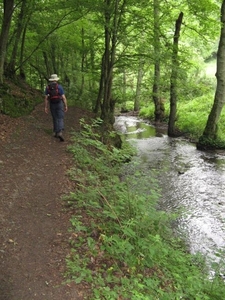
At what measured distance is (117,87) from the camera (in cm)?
1927

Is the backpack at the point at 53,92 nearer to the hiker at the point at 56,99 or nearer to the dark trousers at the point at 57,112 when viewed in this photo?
the hiker at the point at 56,99

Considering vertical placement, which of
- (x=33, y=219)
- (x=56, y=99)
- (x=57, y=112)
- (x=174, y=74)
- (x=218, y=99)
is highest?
(x=174, y=74)

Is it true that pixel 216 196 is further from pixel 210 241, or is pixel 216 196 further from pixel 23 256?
pixel 23 256

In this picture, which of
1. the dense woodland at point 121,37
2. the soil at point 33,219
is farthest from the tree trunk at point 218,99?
the soil at point 33,219

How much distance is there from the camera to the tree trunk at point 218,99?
13.0 meters

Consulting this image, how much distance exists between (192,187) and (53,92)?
5095 mm

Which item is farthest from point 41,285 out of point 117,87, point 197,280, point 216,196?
point 117,87

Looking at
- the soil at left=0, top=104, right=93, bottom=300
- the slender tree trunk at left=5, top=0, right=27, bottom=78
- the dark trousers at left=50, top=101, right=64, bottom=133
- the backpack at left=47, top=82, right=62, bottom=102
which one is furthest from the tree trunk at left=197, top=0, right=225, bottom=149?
the slender tree trunk at left=5, top=0, right=27, bottom=78

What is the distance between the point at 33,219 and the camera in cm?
481

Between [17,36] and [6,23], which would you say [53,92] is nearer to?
[6,23]

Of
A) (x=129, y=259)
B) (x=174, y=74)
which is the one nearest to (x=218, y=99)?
(x=174, y=74)

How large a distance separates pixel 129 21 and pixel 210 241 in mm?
8771

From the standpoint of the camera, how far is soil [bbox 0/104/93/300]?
348 centimetres

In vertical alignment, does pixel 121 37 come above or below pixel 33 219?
above
